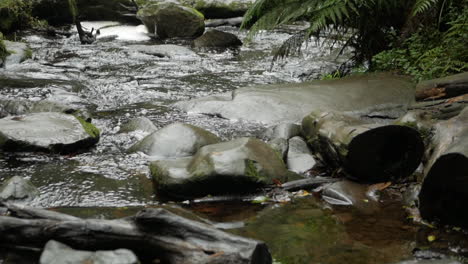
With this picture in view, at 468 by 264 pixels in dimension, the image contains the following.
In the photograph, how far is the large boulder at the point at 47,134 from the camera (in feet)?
15.1

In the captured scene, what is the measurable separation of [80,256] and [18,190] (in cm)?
156

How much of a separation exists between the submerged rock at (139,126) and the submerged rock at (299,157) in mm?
1582

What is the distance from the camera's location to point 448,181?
2783mm

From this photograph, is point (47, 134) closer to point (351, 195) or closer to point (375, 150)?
point (351, 195)

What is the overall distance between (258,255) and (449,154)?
121cm

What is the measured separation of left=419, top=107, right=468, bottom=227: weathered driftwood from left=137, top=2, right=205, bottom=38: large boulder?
10919mm

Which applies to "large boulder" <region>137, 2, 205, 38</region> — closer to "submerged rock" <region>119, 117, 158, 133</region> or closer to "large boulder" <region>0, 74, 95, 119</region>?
"large boulder" <region>0, 74, 95, 119</region>

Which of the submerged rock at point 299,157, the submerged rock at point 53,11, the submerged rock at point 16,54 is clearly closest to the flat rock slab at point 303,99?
the submerged rock at point 299,157

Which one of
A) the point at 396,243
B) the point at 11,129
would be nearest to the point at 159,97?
the point at 11,129

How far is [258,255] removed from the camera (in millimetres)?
2348

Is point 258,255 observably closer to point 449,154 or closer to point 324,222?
point 324,222

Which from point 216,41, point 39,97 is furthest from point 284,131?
point 216,41

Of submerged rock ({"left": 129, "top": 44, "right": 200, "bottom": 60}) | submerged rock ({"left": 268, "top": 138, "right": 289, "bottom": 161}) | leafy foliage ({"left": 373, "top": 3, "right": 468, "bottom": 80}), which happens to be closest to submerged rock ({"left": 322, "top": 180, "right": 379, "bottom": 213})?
submerged rock ({"left": 268, "top": 138, "right": 289, "bottom": 161})

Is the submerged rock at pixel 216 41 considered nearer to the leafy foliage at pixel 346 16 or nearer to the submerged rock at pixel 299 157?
the leafy foliage at pixel 346 16
